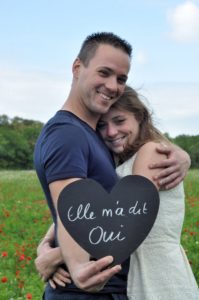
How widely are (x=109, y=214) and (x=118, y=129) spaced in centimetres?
69

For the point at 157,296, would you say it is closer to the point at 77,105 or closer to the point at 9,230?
the point at 77,105

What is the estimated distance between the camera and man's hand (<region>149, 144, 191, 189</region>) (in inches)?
102

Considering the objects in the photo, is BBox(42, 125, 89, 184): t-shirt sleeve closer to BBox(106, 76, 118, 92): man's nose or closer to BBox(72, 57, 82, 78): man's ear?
BBox(106, 76, 118, 92): man's nose

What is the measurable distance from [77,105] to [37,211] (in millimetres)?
8504

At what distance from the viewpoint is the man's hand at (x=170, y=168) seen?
102 inches

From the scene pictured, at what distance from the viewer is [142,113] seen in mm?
2986

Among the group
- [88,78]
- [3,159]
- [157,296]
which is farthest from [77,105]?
[3,159]

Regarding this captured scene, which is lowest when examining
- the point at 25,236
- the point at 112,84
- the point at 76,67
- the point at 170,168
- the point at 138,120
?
the point at 25,236

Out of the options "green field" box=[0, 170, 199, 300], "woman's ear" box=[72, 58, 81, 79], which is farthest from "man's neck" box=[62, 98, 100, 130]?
"green field" box=[0, 170, 199, 300]

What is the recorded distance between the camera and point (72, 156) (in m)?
2.33

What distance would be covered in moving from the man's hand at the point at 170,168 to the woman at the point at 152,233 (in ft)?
0.10

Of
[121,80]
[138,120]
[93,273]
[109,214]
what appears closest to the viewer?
[93,273]

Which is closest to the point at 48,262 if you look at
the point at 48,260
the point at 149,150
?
the point at 48,260

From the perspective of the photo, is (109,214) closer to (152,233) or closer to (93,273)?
(93,273)
